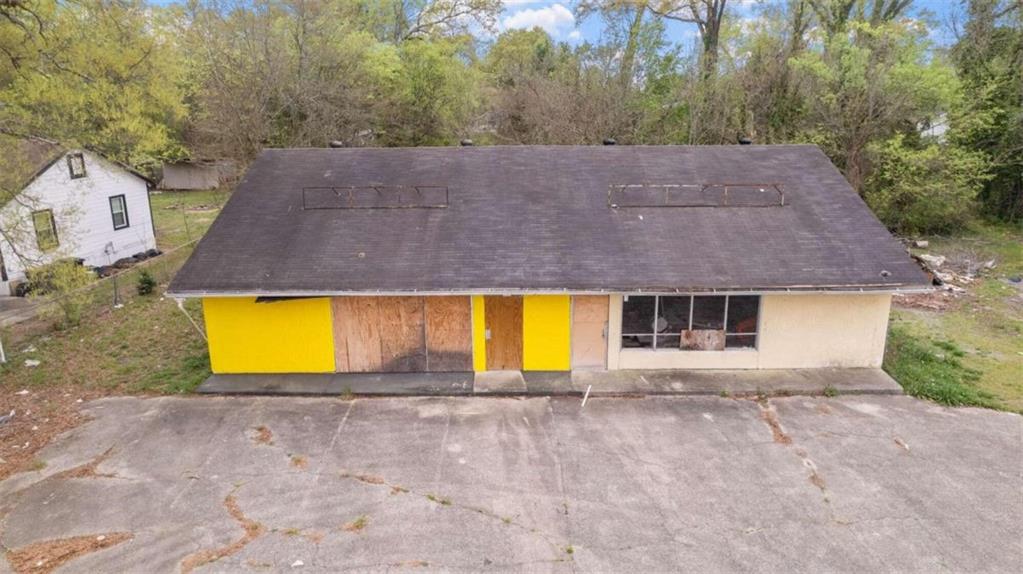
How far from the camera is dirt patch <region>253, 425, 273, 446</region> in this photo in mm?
9828

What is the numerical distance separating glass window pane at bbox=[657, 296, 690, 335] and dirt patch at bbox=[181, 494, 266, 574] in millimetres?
7785

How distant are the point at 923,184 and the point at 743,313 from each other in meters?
14.4

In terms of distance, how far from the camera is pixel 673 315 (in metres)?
12.0

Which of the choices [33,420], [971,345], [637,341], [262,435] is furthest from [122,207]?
[971,345]

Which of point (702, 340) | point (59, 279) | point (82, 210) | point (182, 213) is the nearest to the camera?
point (702, 340)

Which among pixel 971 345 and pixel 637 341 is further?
pixel 971 345

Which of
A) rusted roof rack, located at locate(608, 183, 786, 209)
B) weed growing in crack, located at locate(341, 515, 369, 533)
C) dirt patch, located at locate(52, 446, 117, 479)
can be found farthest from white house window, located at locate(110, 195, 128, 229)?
weed growing in crack, located at locate(341, 515, 369, 533)

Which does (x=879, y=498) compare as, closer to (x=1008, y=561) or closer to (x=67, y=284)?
(x=1008, y=561)

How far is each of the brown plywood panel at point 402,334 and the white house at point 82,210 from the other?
25.2 ft

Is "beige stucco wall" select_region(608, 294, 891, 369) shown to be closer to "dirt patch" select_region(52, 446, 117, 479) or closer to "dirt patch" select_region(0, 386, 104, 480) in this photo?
"dirt patch" select_region(52, 446, 117, 479)

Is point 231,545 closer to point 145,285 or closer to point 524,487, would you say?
point 524,487

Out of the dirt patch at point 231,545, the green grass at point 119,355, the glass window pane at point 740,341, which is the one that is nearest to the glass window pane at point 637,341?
the glass window pane at point 740,341

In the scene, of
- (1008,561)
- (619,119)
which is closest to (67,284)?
(1008,561)

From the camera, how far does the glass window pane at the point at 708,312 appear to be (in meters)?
11.9
